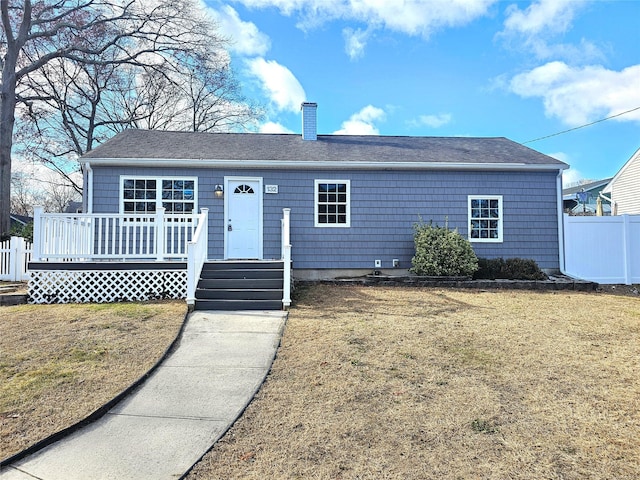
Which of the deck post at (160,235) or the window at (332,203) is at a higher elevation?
the window at (332,203)

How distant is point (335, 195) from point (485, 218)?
4.32 m

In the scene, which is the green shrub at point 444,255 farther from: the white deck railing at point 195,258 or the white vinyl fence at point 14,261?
the white vinyl fence at point 14,261

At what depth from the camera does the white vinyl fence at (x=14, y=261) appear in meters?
10.3

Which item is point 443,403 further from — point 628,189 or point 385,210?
point 628,189

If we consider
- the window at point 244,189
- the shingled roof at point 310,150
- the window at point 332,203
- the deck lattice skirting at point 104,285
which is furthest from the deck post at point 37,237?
the window at point 332,203

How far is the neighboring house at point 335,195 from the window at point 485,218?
0.09ft

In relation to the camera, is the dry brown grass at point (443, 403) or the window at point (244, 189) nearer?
the dry brown grass at point (443, 403)

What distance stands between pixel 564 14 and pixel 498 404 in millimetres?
14336

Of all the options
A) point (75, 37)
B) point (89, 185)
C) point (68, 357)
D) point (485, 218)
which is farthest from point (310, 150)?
point (75, 37)

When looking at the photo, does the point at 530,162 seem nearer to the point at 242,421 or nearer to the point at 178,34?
the point at 242,421

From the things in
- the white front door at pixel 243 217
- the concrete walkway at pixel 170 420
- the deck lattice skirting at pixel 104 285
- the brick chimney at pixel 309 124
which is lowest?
the concrete walkway at pixel 170 420

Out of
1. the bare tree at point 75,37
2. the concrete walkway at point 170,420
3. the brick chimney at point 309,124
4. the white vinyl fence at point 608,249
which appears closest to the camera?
the concrete walkway at point 170,420

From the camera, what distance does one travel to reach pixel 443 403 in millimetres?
3418

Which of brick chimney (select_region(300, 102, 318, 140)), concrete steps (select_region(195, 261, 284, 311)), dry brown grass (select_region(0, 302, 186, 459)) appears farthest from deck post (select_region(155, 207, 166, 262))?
brick chimney (select_region(300, 102, 318, 140))
